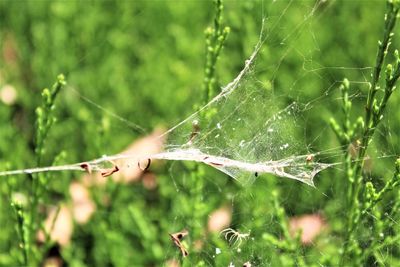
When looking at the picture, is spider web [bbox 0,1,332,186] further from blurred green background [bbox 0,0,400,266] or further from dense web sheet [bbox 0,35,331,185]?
blurred green background [bbox 0,0,400,266]

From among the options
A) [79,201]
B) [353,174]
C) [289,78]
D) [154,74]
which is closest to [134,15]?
[154,74]

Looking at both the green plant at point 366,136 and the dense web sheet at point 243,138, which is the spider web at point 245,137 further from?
the green plant at point 366,136

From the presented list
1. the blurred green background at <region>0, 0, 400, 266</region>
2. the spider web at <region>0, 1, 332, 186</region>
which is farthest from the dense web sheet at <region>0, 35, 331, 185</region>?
the blurred green background at <region>0, 0, 400, 266</region>

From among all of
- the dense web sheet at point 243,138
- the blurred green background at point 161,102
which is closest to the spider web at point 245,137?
the dense web sheet at point 243,138

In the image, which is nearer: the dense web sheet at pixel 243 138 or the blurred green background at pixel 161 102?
the dense web sheet at pixel 243 138

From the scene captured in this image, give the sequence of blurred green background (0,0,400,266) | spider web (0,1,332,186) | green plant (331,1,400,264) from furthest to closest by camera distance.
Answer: blurred green background (0,0,400,266) < spider web (0,1,332,186) < green plant (331,1,400,264)

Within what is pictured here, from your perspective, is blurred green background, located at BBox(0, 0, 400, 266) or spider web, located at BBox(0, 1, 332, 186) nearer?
spider web, located at BBox(0, 1, 332, 186)
